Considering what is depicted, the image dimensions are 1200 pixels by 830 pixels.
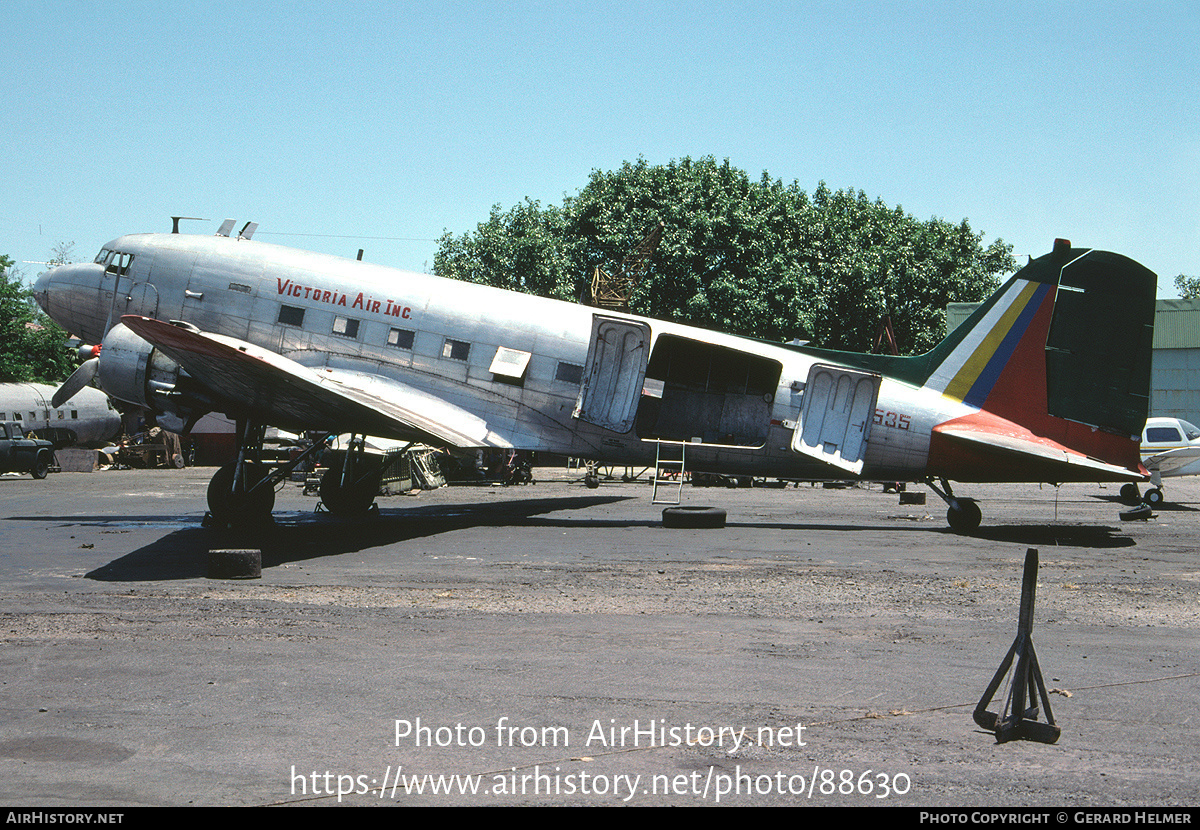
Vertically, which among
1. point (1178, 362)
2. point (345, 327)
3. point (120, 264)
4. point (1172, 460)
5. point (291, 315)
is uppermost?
point (1178, 362)

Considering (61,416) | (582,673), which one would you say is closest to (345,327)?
(582,673)

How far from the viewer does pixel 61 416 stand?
51.1 m

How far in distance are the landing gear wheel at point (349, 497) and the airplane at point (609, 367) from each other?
0.19 ft

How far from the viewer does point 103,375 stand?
17.0 metres

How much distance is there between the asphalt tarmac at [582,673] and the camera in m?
5.21

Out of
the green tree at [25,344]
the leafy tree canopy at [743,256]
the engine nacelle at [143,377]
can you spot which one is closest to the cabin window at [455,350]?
the engine nacelle at [143,377]

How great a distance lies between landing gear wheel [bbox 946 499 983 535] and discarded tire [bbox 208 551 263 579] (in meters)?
13.0

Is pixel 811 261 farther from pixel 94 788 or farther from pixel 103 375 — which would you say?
pixel 94 788

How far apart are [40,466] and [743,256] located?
37.0 meters

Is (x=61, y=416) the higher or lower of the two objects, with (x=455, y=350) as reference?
lower

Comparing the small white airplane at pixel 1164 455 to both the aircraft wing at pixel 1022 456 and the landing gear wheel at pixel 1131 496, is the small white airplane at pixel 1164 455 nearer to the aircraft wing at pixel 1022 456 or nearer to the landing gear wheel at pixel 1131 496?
the landing gear wheel at pixel 1131 496

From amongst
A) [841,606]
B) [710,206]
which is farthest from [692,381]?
[710,206]

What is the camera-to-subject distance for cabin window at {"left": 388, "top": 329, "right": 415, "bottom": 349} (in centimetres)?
1842

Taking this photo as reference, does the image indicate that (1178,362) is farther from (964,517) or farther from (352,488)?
(352,488)
